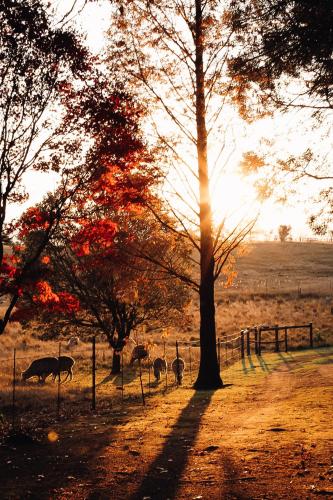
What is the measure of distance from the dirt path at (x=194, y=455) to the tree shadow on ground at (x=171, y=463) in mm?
14

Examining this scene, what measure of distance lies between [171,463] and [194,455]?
55cm

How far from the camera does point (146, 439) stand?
974 cm

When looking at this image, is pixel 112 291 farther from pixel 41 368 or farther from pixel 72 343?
pixel 72 343

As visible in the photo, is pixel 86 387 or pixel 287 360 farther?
pixel 287 360

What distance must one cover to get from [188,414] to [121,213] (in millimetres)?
14318

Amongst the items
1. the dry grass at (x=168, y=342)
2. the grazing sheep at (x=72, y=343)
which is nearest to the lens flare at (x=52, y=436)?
the dry grass at (x=168, y=342)

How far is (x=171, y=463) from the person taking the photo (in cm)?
789

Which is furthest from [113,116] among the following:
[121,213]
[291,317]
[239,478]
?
[291,317]

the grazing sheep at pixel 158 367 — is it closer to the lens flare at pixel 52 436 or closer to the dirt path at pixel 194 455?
the dirt path at pixel 194 455

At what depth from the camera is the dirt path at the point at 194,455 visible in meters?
6.64

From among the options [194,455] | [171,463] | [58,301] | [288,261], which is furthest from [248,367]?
[288,261]

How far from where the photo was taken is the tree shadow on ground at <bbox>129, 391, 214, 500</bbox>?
6.64 m

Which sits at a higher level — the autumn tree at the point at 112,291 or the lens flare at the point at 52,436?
the autumn tree at the point at 112,291

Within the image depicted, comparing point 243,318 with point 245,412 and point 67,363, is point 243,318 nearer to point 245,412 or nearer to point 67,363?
point 67,363
